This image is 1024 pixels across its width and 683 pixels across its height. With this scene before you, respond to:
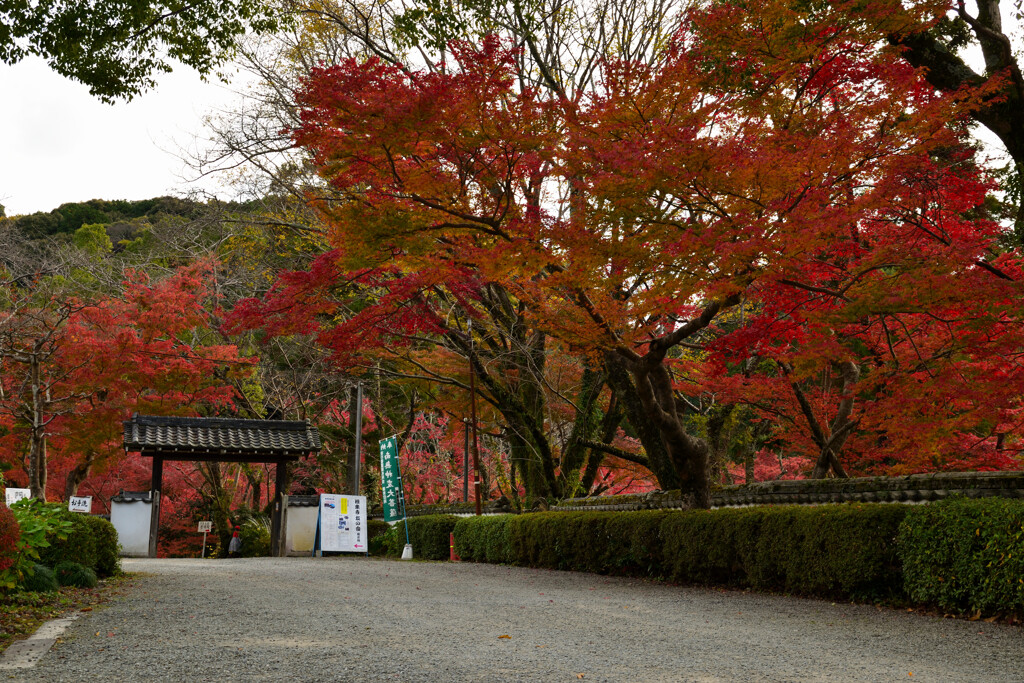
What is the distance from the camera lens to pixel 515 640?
15.2ft

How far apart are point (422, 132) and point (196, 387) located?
39.9 feet

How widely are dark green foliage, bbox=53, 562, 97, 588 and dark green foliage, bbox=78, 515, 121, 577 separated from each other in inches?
40.9

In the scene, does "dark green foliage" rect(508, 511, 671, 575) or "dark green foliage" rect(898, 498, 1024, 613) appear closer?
"dark green foliage" rect(898, 498, 1024, 613)

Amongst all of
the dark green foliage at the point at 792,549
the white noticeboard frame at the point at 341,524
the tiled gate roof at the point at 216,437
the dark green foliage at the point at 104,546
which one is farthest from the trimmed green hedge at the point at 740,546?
the tiled gate roof at the point at 216,437

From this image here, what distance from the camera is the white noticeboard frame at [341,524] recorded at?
17016 mm

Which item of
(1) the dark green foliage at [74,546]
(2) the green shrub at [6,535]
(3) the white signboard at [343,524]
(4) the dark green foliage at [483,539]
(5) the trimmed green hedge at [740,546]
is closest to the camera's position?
(2) the green shrub at [6,535]

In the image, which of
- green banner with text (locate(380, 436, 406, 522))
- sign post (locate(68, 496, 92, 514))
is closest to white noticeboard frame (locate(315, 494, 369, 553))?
green banner with text (locate(380, 436, 406, 522))

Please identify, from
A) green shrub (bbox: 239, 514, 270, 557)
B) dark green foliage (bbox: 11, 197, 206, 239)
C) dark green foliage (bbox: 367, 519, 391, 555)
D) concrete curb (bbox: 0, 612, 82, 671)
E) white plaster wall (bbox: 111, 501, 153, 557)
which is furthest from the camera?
dark green foliage (bbox: 11, 197, 206, 239)

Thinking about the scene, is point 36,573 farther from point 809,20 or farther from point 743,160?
point 809,20

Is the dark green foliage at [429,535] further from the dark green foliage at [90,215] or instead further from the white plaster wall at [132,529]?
the dark green foliage at [90,215]

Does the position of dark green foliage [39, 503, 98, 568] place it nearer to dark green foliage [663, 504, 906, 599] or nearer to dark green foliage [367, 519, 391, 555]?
dark green foliage [663, 504, 906, 599]

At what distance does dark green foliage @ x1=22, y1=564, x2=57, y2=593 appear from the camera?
21.0ft

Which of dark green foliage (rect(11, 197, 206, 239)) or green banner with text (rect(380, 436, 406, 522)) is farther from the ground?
dark green foliage (rect(11, 197, 206, 239))

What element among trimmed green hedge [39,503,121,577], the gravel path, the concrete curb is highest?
trimmed green hedge [39,503,121,577]
